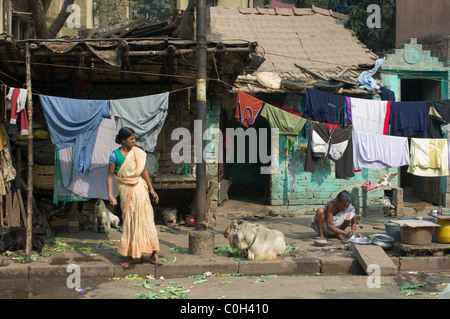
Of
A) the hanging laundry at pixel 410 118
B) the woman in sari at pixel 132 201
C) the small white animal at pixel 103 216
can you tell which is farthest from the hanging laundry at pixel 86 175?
the hanging laundry at pixel 410 118

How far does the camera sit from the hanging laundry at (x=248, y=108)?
10906 millimetres

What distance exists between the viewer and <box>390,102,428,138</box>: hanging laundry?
11.2 m

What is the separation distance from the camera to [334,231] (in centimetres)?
953

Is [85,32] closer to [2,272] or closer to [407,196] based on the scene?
[2,272]

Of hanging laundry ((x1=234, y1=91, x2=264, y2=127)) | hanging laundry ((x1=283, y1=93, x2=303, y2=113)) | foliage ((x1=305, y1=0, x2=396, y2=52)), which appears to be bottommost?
hanging laundry ((x1=234, y1=91, x2=264, y2=127))

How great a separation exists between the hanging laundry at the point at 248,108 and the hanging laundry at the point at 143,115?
204 cm

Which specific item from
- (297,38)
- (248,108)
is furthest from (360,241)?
(297,38)

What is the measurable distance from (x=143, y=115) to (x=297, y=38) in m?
7.07

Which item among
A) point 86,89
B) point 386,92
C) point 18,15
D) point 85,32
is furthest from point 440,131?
point 18,15

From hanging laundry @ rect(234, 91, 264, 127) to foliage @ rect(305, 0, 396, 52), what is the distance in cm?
1025

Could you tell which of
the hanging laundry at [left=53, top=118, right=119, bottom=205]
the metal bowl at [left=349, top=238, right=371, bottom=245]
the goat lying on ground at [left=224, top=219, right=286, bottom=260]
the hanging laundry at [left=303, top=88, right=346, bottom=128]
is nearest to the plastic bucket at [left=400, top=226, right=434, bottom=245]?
the metal bowl at [left=349, top=238, right=371, bottom=245]

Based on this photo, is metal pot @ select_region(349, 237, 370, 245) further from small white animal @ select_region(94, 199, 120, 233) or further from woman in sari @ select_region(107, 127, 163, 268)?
small white animal @ select_region(94, 199, 120, 233)

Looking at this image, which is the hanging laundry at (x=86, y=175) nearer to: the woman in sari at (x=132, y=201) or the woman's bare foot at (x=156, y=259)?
the woman in sari at (x=132, y=201)

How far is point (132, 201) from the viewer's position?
297 inches
